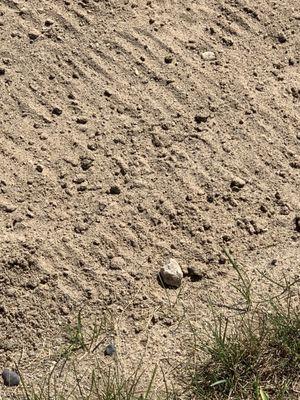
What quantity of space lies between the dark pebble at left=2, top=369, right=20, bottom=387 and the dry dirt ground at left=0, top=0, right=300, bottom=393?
2.3 inches

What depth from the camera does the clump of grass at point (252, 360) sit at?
133 inches

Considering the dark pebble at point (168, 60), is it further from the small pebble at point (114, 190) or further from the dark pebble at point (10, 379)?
the dark pebble at point (10, 379)

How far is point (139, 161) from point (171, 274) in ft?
1.99

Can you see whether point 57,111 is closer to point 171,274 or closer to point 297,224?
point 171,274

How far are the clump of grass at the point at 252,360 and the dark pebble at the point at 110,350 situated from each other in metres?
0.33

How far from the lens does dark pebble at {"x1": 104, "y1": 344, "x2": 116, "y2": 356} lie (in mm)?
3490

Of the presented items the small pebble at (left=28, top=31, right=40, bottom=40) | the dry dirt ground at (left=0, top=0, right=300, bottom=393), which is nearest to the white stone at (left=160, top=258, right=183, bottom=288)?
the dry dirt ground at (left=0, top=0, right=300, bottom=393)

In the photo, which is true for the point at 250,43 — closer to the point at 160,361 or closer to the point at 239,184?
the point at 239,184

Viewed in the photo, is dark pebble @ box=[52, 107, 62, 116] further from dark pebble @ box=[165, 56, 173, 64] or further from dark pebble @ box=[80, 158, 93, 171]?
dark pebble @ box=[165, 56, 173, 64]

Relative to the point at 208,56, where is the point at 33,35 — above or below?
below

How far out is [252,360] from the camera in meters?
3.44

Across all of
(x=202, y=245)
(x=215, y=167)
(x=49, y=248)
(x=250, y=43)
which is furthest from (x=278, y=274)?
(x=250, y=43)

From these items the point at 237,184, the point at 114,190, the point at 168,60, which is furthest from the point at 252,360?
the point at 168,60

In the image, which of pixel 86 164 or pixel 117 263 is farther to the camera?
pixel 86 164
